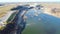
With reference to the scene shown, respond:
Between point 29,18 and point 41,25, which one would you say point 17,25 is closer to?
point 29,18

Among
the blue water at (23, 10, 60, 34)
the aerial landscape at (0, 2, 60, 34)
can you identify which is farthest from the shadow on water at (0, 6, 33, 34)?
the blue water at (23, 10, 60, 34)

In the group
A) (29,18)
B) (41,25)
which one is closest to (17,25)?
(29,18)

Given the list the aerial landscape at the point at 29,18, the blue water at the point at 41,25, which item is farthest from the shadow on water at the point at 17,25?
the blue water at the point at 41,25

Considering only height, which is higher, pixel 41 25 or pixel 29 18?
pixel 29 18

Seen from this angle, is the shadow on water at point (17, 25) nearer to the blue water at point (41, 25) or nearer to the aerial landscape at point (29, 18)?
the aerial landscape at point (29, 18)

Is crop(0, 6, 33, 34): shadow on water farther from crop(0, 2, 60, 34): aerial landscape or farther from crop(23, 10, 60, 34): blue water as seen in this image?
crop(23, 10, 60, 34): blue water

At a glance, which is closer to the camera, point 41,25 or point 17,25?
point 17,25

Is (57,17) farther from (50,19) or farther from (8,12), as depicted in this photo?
(8,12)

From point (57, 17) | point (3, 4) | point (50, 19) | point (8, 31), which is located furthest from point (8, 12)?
point (57, 17)

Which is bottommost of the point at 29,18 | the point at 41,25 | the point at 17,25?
the point at 41,25
